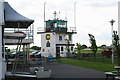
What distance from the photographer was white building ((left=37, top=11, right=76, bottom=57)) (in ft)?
153

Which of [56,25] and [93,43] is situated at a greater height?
[56,25]

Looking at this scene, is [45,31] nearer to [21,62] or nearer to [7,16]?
[21,62]

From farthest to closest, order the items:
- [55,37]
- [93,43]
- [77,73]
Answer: [55,37] < [93,43] < [77,73]

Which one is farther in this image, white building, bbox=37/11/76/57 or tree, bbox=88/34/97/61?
white building, bbox=37/11/76/57

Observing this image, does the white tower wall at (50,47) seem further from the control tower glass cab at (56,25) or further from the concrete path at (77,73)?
the concrete path at (77,73)

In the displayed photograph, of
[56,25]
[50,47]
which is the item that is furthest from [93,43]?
[50,47]

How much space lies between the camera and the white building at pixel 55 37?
4672 cm

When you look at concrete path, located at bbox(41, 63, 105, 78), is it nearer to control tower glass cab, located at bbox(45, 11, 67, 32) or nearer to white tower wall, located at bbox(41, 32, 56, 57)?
white tower wall, located at bbox(41, 32, 56, 57)

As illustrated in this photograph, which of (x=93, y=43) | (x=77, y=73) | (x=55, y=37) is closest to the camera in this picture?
(x=77, y=73)

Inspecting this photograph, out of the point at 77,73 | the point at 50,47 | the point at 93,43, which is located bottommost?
the point at 77,73

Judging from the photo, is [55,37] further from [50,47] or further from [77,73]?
[77,73]

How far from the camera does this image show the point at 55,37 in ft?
154

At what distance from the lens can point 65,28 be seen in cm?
4788

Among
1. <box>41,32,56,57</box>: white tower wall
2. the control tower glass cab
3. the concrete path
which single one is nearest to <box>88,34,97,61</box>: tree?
the concrete path
